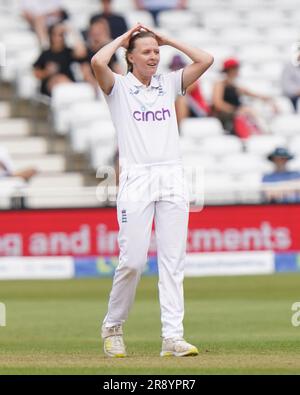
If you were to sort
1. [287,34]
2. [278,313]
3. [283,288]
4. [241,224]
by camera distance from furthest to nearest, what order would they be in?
A: 1. [287,34]
2. [241,224]
3. [283,288]
4. [278,313]

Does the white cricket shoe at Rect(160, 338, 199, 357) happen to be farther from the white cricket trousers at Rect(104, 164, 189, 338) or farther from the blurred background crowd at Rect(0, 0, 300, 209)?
the blurred background crowd at Rect(0, 0, 300, 209)

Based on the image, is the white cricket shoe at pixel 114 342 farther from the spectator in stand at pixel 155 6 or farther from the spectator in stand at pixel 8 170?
the spectator in stand at pixel 155 6

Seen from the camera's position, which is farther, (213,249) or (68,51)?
(68,51)

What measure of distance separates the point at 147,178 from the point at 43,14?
1226cm

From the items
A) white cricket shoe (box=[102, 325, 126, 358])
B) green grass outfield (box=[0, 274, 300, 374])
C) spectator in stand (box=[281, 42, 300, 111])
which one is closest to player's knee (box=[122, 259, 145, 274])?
white cricket shoe (box=[102, 325, 126, 358])

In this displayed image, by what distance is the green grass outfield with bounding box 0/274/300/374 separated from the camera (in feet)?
22.6

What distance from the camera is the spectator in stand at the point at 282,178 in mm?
16266

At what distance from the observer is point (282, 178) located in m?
16.6

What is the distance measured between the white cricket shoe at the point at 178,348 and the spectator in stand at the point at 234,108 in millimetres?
11112

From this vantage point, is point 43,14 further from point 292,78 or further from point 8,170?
point 292,78

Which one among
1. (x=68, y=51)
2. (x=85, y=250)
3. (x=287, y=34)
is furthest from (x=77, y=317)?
(x=287, y=34)

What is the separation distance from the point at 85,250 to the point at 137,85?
29.8ft

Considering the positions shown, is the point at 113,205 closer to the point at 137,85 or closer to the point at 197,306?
the point at 197,306

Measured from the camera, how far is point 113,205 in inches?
642
